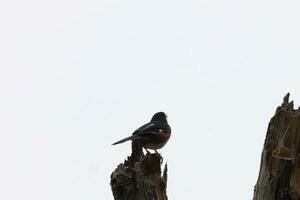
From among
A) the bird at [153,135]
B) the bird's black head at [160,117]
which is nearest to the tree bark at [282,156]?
the bird at [153,135]

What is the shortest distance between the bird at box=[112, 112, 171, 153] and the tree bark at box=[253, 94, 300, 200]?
13.3 feet

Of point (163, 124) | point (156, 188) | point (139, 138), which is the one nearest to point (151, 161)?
Result: point (156, 188)

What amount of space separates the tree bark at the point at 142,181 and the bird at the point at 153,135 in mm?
3498

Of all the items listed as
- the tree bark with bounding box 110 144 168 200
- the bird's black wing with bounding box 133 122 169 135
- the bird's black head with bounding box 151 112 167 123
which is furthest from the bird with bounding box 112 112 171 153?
the tree bark with bounding box 110 144 168 200

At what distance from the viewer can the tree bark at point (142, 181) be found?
651 centimetres

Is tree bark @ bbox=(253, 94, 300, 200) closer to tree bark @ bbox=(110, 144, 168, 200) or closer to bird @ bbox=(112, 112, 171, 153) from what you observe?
tree bark @ bbox=(110, 144, 168, 200)

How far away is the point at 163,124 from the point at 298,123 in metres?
5.65

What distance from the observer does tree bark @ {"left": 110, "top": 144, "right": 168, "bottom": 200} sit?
6.51m

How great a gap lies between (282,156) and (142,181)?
4.56ft

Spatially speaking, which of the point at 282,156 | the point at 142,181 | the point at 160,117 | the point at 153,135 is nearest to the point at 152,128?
the point at 153,135

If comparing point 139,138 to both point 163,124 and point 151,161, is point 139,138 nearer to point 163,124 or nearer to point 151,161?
point 163,124

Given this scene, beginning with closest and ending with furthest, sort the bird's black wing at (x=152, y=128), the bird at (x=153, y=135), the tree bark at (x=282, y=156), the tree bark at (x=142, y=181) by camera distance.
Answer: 1. the tree bark at (x=282, y=156)
2. the tree bark at (x=142, y=181)
3. the bird at (x=153, y=135)
4. the bird's black wing at (x=152, y=128)

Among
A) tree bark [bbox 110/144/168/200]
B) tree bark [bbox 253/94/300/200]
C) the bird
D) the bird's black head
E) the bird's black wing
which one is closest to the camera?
tree bark [bbox 253/94/300/200]

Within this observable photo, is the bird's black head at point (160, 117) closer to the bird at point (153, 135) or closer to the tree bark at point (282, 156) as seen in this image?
the bird at point (153, 135)
